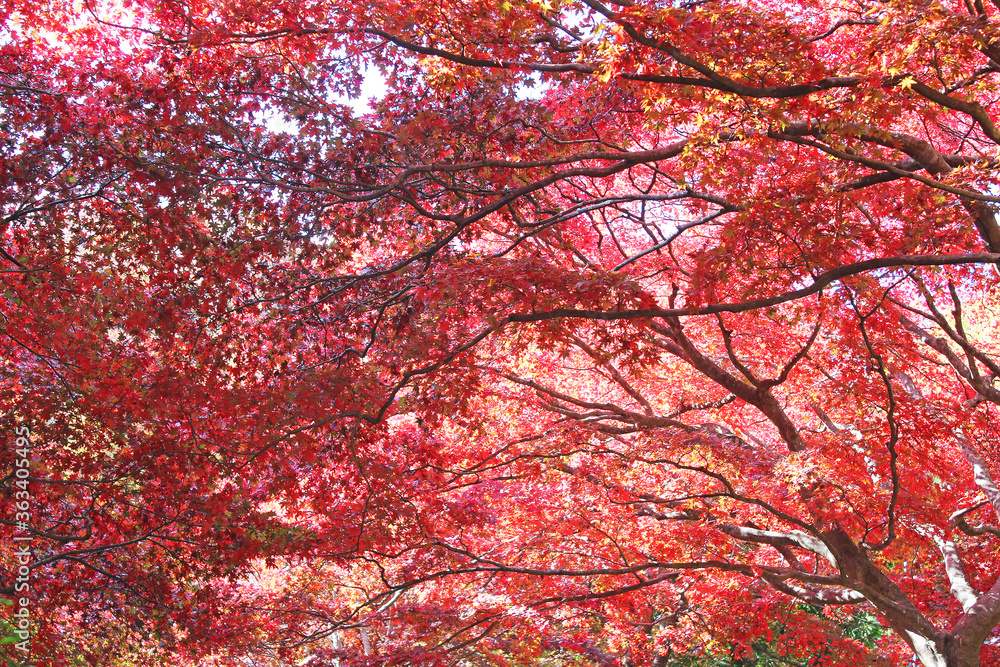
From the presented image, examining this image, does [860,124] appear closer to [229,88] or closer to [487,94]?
[487,94]

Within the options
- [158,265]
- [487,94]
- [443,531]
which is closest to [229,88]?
[158,265]

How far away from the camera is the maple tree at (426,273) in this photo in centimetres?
454

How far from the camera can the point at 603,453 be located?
7617mm

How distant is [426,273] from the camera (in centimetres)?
570

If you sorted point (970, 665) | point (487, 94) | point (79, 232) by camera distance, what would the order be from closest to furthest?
point (79, 232) < point (487, 94) < point (970, 665)

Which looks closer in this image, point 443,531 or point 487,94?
point 487,94

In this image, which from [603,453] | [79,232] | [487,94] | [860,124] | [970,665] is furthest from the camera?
[603,453]

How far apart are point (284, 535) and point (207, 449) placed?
983mm

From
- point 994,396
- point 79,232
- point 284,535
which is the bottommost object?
point 994,396

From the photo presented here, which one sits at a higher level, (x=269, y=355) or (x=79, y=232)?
(x=79, y=232)

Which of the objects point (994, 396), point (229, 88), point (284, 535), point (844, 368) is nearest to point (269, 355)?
point (284, 535)

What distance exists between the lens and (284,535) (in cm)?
593

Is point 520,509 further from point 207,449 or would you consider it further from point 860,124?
point 860,124

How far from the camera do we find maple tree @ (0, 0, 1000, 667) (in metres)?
4.54
